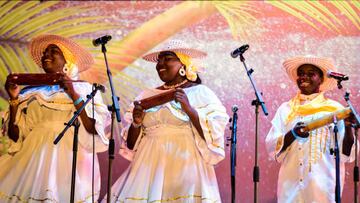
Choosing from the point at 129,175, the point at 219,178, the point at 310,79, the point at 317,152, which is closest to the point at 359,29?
the point at 310,79

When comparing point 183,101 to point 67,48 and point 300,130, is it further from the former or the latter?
point 67,48

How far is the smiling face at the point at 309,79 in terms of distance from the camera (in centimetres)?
766

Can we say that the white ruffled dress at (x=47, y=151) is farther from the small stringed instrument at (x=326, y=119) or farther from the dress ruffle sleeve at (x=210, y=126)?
the small stringed instrument at (x=326, y=119)

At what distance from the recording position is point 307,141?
741 centimetres

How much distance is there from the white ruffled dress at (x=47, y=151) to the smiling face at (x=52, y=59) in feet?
0.70

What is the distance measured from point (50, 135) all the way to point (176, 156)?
Answer: 1.39 metres

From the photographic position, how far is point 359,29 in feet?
27.5

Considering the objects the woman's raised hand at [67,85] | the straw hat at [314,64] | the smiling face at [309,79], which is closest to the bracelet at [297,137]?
the smiling face at [309,79]

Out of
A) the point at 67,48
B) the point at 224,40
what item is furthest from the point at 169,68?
the point at 224,40

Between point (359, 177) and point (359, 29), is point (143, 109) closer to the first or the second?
point (359, 177)

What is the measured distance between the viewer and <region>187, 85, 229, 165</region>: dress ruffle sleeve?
23.5 feet

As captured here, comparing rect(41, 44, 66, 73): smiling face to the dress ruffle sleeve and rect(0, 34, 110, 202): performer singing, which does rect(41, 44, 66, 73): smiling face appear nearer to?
rect(0, 34, 110, 202): performer singing

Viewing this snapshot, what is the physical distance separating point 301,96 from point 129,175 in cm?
208

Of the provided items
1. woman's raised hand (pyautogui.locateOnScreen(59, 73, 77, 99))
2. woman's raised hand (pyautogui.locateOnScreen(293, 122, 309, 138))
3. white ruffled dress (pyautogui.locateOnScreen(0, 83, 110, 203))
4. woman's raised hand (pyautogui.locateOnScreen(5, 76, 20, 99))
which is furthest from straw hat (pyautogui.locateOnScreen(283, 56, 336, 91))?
woman's raised hand (pyautogui.locateOnScreen(5, 76, 20, 99))
